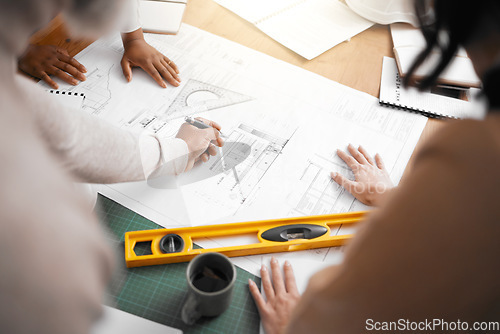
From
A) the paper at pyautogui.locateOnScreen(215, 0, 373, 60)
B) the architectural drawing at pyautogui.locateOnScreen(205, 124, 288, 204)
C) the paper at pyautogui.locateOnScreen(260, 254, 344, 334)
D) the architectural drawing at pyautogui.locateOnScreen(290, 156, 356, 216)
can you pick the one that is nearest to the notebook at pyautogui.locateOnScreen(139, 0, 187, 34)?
the paper at pyautogui.locateOnScreen(215, 0, 373, 60)

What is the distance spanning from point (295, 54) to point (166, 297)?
707 mm

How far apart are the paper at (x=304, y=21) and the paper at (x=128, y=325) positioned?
75 centimetres

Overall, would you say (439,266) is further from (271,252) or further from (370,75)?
(370,75)

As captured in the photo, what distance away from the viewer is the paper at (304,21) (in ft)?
3.42

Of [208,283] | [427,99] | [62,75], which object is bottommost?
[427,99]

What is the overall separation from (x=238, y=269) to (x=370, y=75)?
65 cm

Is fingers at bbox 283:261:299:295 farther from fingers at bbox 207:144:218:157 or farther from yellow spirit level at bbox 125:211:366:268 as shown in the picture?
fingers at bbox 207:144:218:157

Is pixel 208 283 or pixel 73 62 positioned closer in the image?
pixel 208 283

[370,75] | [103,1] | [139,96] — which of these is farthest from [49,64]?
[370,75]

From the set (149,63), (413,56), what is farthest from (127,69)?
(413,56)

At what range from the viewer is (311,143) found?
2.66 ft

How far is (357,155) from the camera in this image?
0.79m

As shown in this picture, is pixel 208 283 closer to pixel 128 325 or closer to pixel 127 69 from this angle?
pixel 128 325

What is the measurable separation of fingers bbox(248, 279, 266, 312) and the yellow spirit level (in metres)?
0.05
